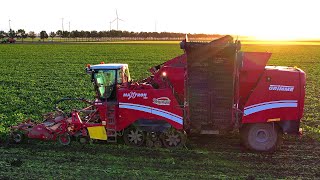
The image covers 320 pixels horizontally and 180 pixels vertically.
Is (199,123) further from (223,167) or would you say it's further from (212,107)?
(223,167)

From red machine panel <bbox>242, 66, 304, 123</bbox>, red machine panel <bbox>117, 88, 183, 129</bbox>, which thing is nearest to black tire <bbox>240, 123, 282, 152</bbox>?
red machine panel <bbox>242, 66, 304, 123</bbox>

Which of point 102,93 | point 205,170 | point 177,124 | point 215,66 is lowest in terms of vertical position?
point 205,170

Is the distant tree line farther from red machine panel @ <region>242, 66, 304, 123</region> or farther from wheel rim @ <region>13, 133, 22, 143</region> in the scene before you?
red machine panel @ <region>242, 66, 304, 123</region>

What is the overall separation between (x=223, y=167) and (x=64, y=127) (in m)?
4.65

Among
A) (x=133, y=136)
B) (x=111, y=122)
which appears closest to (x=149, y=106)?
(x=133, y=136)

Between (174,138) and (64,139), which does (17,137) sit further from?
(174,138)

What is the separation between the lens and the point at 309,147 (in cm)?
1108

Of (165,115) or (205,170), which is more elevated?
(165,115)

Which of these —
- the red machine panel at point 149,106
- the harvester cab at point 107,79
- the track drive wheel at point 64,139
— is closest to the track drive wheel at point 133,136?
the red machine panel at point 149,106

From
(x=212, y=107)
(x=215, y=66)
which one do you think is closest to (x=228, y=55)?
(x=215, y=66)

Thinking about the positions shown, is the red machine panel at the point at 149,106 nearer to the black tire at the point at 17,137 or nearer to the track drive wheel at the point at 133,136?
the track drive wheel at the point at 133,136

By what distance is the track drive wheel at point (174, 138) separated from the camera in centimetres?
1092

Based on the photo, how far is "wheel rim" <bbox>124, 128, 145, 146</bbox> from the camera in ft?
36.7

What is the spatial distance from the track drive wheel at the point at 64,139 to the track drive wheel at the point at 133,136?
1.57 m
